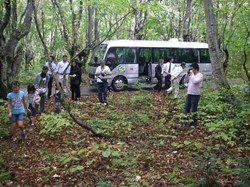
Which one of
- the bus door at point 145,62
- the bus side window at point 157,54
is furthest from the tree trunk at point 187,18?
the bus door at point 145,62

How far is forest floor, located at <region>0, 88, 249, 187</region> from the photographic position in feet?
17.8

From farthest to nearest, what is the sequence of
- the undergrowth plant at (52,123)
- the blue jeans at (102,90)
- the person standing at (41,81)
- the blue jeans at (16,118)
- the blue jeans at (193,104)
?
the blue jeans at (102,90) < the person standing at (41,81) < the blue jeans at (193,104) < the undergrowth plant at (52,123) < the blue jeans at (16,118)

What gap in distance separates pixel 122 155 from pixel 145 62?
37.4ft

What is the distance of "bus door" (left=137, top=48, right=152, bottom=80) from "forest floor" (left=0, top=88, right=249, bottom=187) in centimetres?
728

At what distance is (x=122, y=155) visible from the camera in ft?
21.8

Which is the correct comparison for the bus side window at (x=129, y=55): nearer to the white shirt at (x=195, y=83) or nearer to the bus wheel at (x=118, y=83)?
the bus wheel at (x=118, y=83)

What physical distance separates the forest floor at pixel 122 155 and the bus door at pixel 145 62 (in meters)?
7.28

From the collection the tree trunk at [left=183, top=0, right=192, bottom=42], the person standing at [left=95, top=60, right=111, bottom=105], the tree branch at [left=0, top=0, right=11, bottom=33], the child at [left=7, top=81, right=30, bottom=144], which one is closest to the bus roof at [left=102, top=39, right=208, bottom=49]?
the tree trunk at [left=183, top=0, right=192, bottom=42]

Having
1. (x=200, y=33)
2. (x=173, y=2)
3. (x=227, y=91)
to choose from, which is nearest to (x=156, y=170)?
(x=227, y=91)

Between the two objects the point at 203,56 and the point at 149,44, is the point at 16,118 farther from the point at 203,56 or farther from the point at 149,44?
the point at 203,56

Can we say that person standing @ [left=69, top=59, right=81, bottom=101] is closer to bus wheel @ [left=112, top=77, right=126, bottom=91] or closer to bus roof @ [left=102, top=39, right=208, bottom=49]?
bus wheel @ [left=112, top=77, right=126, bottom=91]

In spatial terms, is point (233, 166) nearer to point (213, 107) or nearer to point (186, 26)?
point (213, 107)

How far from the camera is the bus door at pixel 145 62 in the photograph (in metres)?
17.3

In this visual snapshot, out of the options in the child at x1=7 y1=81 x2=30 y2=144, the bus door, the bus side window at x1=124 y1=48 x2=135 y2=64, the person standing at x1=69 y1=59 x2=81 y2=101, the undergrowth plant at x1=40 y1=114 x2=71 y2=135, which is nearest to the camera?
the child at x1=7 y1=81 x2=30 y2=144
